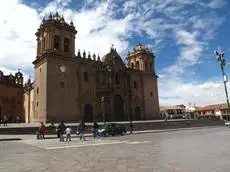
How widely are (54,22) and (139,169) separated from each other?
108 feet

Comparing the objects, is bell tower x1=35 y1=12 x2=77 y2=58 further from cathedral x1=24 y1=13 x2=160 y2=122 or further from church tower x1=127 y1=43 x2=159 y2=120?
church tower x1=127 y1=43 x2=159 y2=120

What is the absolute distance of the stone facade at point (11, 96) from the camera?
A: 44844mm

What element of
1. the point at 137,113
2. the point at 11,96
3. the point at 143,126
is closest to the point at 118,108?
the point at 137,113

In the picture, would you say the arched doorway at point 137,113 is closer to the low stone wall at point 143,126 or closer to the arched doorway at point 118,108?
the arched doorway at point 118,108

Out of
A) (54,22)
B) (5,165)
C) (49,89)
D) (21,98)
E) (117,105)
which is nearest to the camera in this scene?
(5,165)

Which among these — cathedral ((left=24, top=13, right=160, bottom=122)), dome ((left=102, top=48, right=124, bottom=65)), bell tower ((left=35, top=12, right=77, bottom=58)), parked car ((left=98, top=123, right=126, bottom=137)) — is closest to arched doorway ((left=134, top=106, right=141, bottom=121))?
cathedral ((left=24, top=13, right=160, bottom=122))

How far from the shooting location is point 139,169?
6.77m

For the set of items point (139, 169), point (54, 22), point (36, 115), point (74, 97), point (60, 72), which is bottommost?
point (139, 169)

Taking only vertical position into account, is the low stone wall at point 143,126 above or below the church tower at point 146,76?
below

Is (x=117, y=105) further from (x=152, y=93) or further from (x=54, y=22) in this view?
(x=54, y=22)

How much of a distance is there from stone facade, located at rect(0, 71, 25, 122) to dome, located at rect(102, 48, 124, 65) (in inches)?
686

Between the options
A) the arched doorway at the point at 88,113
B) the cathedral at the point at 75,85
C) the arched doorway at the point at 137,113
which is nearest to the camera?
the cathedral at the point at 75,85

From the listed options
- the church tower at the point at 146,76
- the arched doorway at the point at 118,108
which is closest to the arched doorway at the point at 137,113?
the church tower at the point at 146,76

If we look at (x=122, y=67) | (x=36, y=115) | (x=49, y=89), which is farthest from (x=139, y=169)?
(x=122, y=67)
